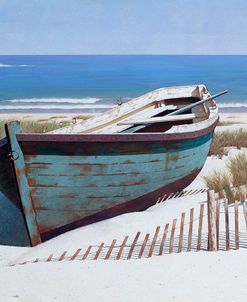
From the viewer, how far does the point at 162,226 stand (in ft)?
21.0

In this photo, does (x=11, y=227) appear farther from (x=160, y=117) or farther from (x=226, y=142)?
(x=226, y=142)

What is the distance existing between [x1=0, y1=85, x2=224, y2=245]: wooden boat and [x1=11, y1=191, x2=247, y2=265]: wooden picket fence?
2.17 feet

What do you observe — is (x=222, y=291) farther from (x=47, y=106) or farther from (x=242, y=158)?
(x=47, y=106)

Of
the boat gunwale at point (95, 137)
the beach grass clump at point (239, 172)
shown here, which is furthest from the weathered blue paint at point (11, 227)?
the beach grass clump at point (239, 172)

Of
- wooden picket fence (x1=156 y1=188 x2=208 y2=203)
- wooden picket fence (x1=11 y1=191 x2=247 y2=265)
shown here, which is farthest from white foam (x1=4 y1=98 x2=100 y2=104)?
wooden picket fence (x1=11 y1=191 x2=247 y2=265)

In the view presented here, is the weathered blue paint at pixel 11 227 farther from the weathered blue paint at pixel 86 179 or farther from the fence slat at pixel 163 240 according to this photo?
the fence slat at pixel 163 240

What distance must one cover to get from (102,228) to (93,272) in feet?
4.88

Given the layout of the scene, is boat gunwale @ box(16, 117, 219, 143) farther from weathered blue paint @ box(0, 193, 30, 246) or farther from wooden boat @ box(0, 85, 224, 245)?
weathered blue paint @ box(0, 193, 30, 246)

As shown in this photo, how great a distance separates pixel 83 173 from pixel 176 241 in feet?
4.51

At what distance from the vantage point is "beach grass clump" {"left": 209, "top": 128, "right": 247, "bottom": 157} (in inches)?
455

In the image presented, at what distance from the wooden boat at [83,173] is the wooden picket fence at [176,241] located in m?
0.66

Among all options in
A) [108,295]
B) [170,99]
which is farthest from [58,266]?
[170,99]

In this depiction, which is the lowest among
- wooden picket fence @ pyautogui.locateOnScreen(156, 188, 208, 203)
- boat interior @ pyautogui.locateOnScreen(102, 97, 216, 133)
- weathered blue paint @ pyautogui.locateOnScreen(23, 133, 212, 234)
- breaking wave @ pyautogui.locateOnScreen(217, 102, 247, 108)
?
wooden picket fence @ pyautogui.locateOnScreen(156, 188, 208, 203)

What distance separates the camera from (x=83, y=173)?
6301 millimetres
